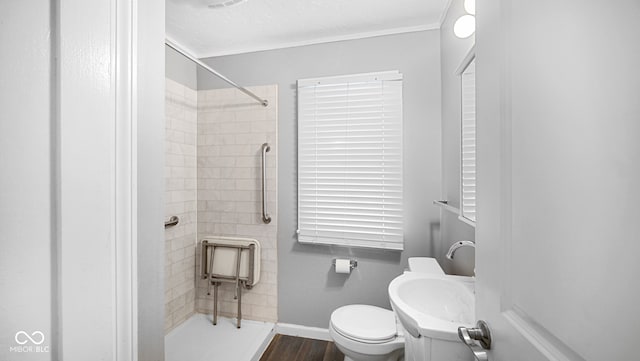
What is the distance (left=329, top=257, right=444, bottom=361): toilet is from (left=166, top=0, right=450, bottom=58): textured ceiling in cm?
169

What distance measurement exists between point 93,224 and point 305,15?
1.85 meters

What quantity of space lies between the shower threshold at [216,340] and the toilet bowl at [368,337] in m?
0.74

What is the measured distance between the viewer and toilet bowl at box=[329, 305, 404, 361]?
1438 mm

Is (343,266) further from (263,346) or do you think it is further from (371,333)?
(263,346)

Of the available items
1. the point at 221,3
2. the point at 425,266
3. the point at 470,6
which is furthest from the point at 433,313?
the point at 221,3

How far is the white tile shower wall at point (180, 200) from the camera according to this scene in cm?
209

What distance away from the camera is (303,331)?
215cm

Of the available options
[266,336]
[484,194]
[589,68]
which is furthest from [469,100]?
[266,336]

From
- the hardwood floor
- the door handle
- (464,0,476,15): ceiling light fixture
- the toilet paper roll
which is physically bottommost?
the hardwood floor

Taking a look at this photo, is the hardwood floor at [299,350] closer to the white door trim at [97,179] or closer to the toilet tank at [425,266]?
the toilet tank at [425,266]

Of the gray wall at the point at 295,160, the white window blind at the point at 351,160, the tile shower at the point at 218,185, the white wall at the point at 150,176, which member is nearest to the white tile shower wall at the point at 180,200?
the tile shower at the point at 218,185

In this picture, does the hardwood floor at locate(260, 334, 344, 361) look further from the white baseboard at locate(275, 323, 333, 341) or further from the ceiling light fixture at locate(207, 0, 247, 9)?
the ceiling light fixture at locate(207, 0, 247, 9)

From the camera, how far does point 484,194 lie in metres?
0.68

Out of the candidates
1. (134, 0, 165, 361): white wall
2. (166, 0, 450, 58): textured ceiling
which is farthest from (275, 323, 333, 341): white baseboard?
(166, 0, 450, 58): textured ceiling
